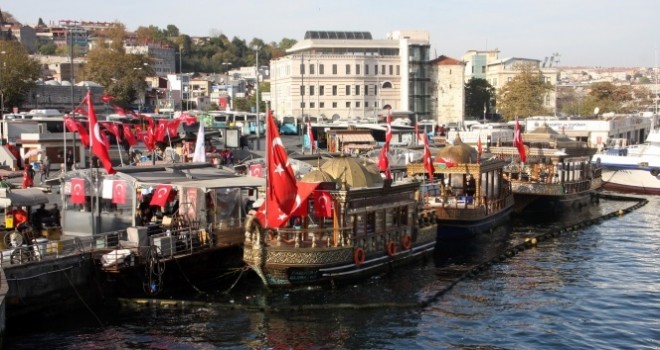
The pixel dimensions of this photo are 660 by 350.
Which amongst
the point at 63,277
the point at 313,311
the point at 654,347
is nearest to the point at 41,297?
the point at 63,277

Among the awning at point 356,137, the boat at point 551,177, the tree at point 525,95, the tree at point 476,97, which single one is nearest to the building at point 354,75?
the tree at point 525,95

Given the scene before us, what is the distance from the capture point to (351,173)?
26016 millimetres

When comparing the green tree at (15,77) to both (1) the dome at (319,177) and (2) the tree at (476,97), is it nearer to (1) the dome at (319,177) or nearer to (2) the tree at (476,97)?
(1) the dome at (319,177)

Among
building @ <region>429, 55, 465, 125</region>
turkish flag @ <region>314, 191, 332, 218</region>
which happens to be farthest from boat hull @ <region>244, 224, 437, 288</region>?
building @ <region>429, 55, 465, 125</region>

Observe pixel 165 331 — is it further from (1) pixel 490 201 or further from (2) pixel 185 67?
(2) pixel 185 67

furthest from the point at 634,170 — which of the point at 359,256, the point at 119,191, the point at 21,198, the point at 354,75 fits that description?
the point at 354,75

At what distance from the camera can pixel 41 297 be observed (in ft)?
69.5

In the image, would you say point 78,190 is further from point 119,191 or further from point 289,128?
point 289,128

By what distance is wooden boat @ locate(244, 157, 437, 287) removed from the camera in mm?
23375

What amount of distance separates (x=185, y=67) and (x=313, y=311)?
150 meters

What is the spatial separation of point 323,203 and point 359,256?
200 centimetres

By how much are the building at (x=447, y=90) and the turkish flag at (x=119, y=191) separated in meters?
77.6

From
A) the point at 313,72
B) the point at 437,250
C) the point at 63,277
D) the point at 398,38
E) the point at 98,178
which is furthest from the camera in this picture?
the point at 398,38

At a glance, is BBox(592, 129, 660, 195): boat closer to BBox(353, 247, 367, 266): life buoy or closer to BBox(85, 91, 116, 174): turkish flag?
BBox(353, 247, 367, 266): life buoy
